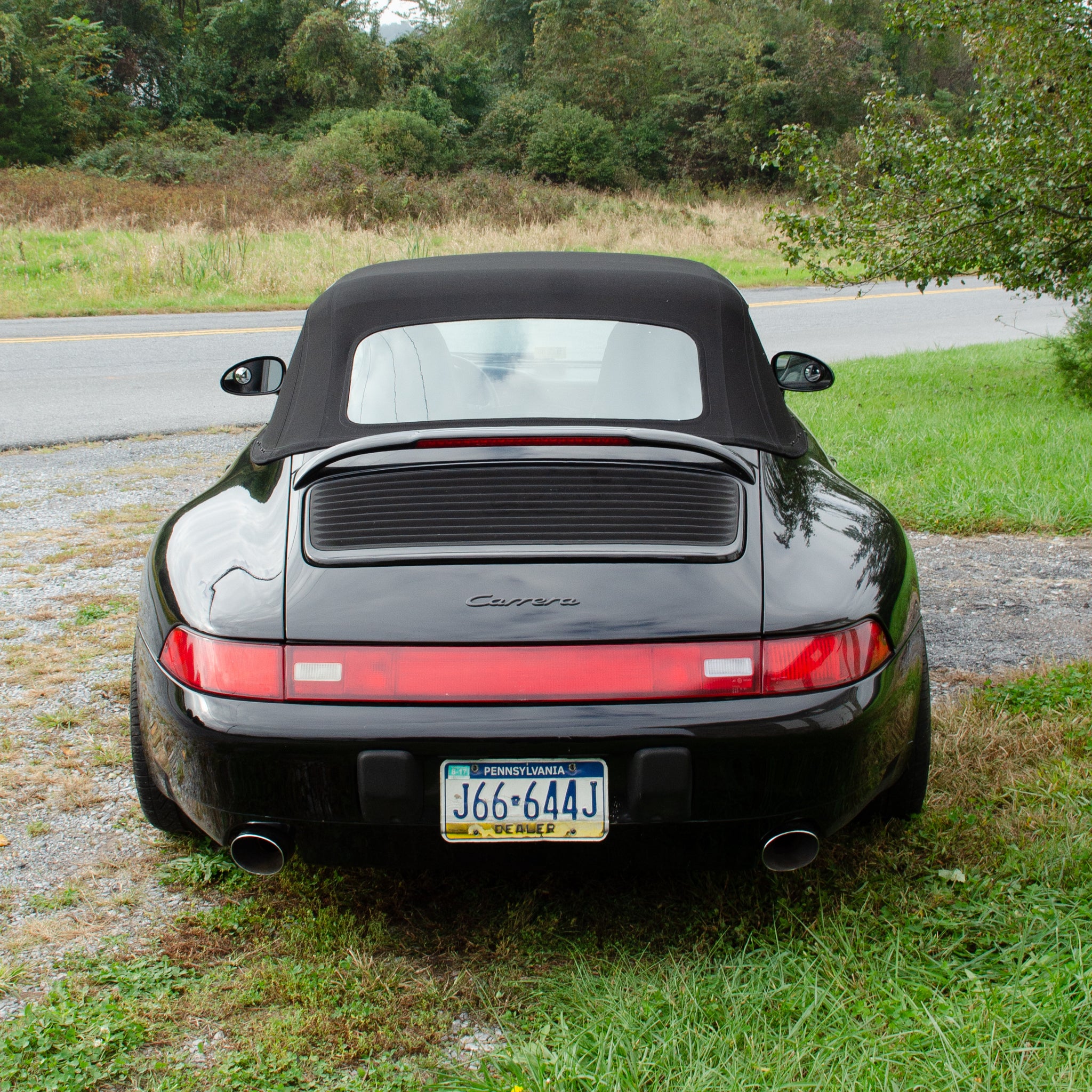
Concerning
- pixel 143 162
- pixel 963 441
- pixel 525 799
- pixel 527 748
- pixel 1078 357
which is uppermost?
pixel 143 162

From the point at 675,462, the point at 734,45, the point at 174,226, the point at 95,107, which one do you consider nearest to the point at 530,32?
the point at 734,45

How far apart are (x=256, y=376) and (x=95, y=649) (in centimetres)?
128

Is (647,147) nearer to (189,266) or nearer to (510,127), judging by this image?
(510,127)

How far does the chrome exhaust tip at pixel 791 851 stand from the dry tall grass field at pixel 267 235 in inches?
596

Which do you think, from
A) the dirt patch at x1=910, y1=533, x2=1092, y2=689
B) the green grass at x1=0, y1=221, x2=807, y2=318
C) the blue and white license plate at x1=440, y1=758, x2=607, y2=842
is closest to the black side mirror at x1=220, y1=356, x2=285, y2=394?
the blue and white license plate at x1=440, y1=758, x2=607, y2=842

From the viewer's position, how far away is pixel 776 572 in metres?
2.05

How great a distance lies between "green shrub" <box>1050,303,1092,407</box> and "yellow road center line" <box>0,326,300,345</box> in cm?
887

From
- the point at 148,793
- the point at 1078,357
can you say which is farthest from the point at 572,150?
the point at 148,793

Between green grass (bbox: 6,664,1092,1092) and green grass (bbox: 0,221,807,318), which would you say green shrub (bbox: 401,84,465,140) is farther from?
green grass (bbox: 6,664,1092,1092)

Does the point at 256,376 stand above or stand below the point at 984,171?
below

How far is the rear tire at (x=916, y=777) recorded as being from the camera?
2.54m

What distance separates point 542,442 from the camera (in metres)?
2.34

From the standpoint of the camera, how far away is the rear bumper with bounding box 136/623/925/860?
190 cm

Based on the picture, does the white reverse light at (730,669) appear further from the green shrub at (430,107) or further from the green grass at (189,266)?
the green shrub at (430,107)
